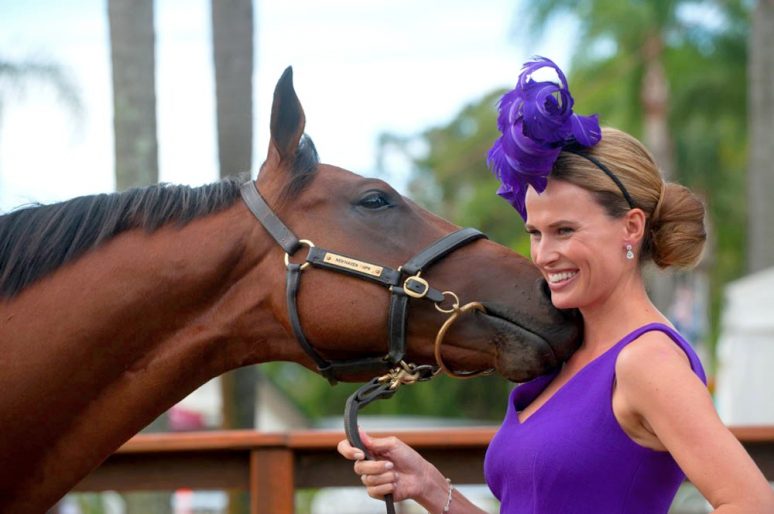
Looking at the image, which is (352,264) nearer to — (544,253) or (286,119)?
(286,119)

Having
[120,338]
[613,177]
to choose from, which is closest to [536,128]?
[613,177]

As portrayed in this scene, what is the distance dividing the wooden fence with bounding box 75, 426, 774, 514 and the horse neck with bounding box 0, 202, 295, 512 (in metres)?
1.02

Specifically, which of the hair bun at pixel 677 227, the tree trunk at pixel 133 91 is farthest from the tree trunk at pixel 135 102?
the hair bun at pixel 677 227

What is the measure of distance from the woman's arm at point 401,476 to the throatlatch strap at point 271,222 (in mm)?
564

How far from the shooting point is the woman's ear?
2.40 meters

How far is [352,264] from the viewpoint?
2873 mm

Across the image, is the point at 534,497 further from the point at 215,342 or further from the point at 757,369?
the point at 757,369

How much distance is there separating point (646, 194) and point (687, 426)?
1.96 feet

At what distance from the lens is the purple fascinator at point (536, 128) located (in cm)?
246

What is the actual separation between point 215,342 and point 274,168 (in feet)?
1.75

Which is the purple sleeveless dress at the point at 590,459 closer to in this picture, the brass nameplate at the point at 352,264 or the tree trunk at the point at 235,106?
the brass nameplate at the point at 352,264

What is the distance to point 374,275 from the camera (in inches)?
112

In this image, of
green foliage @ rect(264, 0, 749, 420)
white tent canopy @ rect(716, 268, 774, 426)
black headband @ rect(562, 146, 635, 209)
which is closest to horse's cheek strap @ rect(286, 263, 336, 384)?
black headband @ rect(562, 146, 635, 209)

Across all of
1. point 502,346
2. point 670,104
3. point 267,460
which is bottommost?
point 267,460
